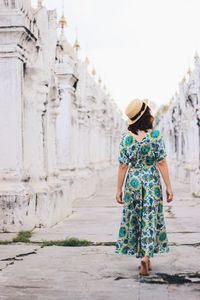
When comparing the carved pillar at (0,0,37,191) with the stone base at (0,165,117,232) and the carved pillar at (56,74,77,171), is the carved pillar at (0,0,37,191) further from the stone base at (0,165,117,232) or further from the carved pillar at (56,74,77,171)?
the carved pillar at (56,74,77,171)

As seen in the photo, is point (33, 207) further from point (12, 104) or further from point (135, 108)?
point (135, 108)

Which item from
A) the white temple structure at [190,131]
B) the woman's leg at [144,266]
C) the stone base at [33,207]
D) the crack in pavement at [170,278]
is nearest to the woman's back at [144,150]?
the woman's leg at [144,266]

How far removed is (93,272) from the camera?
5156mm

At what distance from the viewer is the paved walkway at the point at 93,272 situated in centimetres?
440

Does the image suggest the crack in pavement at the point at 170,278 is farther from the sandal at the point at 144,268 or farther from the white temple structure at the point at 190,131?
the white temple structure at the point at 190,131

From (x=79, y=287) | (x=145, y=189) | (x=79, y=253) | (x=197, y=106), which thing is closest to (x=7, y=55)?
(x=79, y=253)

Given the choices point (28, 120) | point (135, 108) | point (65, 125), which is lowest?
point (135, 108)

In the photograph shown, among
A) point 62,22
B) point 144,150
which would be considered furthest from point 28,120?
point 62,22

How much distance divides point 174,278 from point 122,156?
4.01 feet

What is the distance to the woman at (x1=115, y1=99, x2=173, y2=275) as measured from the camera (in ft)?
16.6

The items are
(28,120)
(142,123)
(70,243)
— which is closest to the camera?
(142,123)

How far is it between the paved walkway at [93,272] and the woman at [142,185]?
297 millimetres

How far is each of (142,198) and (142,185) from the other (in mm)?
123

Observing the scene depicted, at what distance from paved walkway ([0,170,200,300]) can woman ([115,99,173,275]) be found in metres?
0.30
